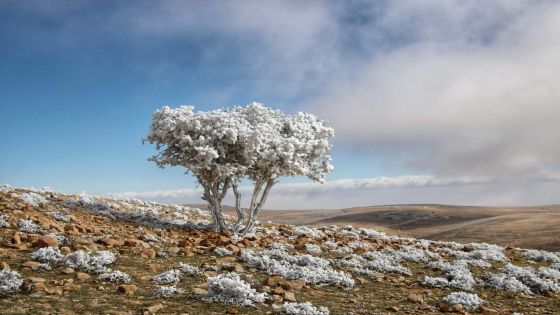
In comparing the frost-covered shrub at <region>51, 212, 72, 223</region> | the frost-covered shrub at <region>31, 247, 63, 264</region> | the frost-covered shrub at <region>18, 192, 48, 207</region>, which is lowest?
the frost-covered shrub at <region>31, 247, 63, 264</region>

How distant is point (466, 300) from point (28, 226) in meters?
15.8

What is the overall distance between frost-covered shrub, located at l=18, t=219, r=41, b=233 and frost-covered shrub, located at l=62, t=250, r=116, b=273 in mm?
4923

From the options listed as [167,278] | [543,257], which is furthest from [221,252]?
[543,257]

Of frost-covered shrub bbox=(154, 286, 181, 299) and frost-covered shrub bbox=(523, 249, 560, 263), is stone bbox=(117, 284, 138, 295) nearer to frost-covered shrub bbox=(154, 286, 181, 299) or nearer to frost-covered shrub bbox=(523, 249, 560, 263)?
frost-covered shrub bbox=(154, 286, 181, 299)

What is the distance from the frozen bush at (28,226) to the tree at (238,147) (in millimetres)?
7933

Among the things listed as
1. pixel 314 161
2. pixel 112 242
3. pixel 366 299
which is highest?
pixel 314 161

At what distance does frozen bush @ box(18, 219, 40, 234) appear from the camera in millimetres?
18047

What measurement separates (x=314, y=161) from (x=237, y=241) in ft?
28.1

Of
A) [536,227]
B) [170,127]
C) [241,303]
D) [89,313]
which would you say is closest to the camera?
[89,313]

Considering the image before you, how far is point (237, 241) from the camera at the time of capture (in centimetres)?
2102

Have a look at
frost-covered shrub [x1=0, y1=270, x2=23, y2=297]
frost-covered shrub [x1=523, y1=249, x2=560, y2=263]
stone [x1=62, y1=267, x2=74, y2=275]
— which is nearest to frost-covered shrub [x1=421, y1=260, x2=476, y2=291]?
frost-covered shrub [x1=523, y1=249, x2=560, y2=263]

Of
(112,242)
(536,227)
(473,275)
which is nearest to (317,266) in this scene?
(473,275)

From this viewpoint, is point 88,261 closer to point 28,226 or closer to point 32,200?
point 28,226

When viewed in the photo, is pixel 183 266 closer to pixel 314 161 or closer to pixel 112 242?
pixel 112 242
